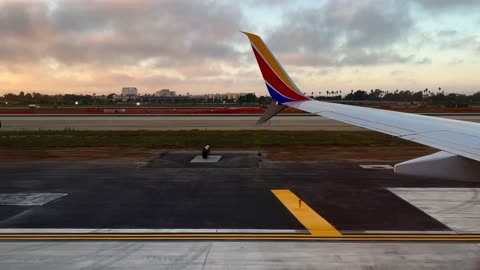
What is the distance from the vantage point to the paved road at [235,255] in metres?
6.61

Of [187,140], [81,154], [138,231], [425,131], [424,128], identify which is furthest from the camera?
[187,140]

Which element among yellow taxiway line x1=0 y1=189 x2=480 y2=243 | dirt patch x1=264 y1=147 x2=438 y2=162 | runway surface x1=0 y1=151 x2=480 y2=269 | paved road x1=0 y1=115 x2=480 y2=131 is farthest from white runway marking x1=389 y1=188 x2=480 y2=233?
paved road x1=0 y1=115 x2=480 y2=131

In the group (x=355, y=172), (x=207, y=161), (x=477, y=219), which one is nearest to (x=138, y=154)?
(x=207, y=161)

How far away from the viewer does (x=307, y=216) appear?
31.7 ft

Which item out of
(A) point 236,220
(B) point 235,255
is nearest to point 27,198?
(A) point 236,220

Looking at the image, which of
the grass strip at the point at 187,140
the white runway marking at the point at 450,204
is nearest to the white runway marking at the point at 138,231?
the white runway marking at the point at 450,204

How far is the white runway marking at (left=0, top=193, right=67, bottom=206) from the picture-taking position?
10945mm

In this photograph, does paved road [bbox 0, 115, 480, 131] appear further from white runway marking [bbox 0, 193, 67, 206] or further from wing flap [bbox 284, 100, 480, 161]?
wing flap [bbox 284, 100, 480, 161]

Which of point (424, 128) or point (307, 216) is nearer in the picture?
point (424, 128)

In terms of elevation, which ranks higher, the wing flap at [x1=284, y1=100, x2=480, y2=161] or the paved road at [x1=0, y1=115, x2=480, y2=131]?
the wing flap at [x1=284, y1=100, x2=480, y2=161]

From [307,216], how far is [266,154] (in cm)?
1137

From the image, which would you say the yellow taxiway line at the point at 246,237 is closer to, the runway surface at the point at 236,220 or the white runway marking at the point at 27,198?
the runway surface at the point at 236,220

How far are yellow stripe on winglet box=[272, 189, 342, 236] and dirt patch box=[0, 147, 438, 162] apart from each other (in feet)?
25.3

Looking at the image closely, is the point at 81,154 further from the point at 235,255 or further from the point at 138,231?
the point at 235,255
